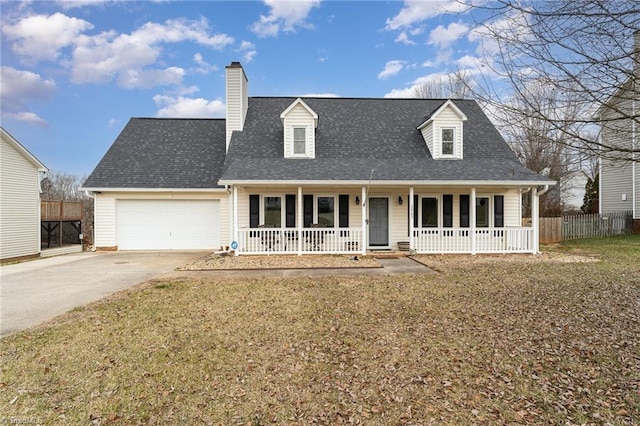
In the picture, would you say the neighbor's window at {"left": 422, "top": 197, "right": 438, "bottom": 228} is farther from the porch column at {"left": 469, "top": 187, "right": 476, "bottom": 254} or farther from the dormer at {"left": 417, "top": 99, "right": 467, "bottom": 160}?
the dormer at {"left": 417, "top": 99, "right": 467, "bottom": 160}

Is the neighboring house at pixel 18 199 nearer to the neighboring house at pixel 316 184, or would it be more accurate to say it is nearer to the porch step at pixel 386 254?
the neighboring house at pixel 316 184

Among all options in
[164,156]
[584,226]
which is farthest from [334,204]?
[584,226]

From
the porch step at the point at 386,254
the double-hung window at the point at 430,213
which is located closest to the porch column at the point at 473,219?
the double-hung window at the point at 430,213

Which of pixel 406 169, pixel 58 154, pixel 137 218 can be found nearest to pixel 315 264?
pixel 406 169

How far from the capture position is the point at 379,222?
14562 mm

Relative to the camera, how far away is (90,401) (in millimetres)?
3266

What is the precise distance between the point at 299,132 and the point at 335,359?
40.8 feet

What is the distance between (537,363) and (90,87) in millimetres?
22951

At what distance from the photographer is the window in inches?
599

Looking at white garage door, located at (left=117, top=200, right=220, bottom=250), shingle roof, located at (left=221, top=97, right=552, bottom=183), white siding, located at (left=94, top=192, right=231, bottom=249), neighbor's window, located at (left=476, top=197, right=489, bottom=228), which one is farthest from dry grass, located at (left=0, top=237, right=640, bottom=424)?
white garage door, located at (left=117, top=200, right=220, bottom=250)

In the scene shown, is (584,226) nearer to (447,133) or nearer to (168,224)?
(447,133)

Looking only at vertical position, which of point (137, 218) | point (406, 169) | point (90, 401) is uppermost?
point (406, 169)

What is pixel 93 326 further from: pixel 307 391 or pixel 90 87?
pixel 90 87

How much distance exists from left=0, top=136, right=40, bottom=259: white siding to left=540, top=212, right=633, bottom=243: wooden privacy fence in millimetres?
24019
